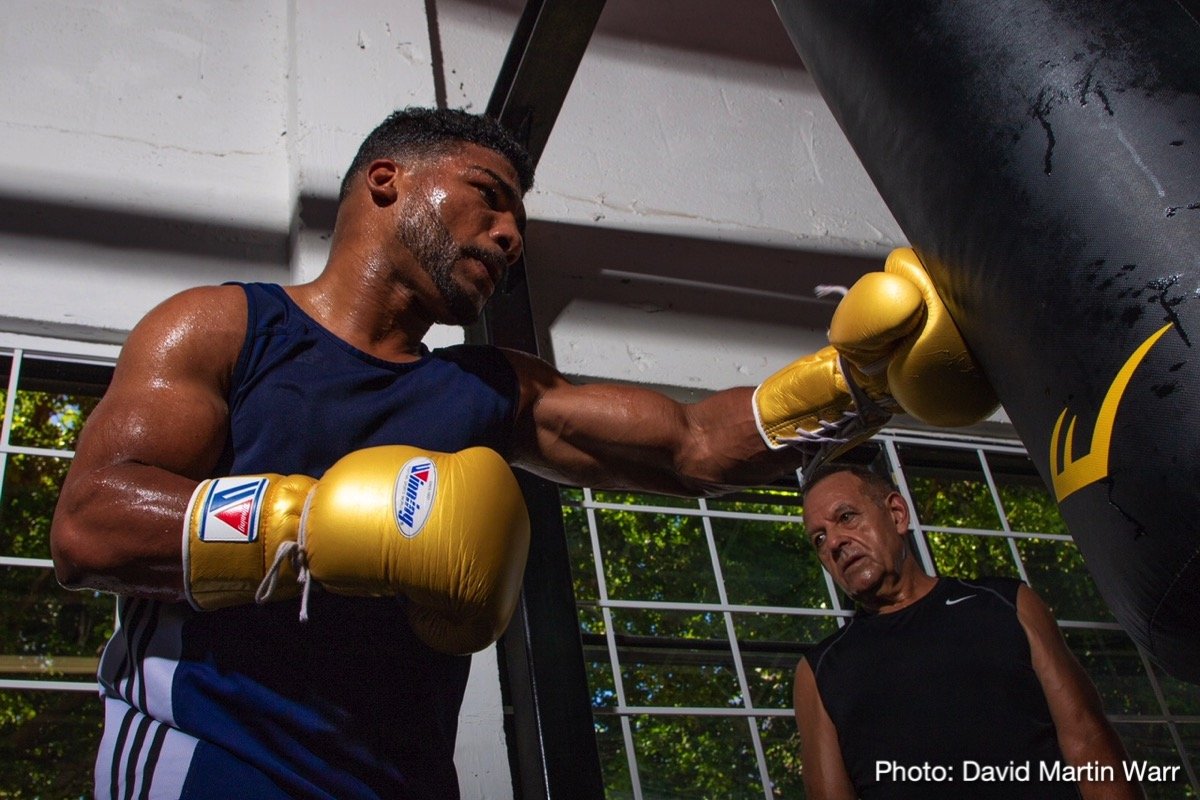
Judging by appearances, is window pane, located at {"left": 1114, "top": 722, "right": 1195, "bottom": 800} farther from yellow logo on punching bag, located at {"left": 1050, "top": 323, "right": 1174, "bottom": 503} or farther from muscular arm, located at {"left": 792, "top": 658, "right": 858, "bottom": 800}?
yellow logo on punching bag, located at {"left": 1050, "top": 323, "right": 1174, "bottom": 503}

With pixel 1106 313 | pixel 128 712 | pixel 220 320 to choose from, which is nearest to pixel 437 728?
pixel 128 712

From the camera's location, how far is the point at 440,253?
1989 mm

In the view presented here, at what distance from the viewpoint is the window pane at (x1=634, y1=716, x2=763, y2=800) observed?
9.37 feet

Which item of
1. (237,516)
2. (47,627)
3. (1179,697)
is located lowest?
(237,516)

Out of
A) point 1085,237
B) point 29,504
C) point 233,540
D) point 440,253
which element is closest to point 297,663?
point 233,540

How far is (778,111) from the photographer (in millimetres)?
3969

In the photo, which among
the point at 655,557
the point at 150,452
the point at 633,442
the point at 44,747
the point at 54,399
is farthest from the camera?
the point at 655,557

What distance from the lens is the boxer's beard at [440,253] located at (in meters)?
1.98

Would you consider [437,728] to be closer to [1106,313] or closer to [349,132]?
[1106,313]

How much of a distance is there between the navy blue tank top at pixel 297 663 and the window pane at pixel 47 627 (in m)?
1.35

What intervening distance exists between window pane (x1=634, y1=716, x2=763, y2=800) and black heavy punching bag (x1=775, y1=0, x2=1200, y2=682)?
1903 mm

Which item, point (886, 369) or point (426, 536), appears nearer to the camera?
point (426, 536)

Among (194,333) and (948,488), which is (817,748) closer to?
(194,333)

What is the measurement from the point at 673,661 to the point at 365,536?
1.83 meters
